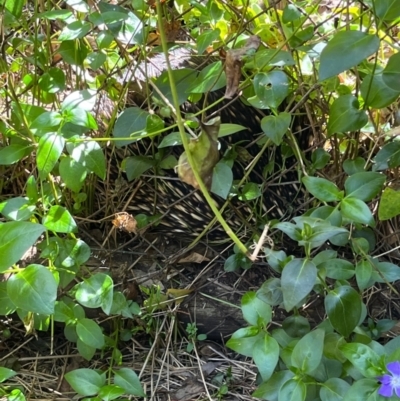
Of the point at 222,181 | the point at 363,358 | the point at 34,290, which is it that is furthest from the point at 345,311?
the point at 34,290

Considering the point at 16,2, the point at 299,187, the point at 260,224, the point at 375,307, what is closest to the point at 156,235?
the point at 260,224

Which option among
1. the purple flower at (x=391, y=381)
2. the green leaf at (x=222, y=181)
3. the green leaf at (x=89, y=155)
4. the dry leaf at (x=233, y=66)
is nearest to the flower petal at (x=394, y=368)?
the purple flower at (x=391, y=381)

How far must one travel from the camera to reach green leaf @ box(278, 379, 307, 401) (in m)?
0.90

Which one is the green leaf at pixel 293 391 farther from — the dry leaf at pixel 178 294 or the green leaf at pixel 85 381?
the dry leaf at pixel 178 294

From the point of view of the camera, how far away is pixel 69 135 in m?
1.02

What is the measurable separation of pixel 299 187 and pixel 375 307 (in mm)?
381

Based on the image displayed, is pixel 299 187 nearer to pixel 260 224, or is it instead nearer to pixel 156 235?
pixel 260 224

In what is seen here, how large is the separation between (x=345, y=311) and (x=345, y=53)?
0.46 m

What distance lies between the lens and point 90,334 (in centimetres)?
109

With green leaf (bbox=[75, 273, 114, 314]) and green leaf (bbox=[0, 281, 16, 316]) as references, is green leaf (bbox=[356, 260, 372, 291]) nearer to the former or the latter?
green leaf (bbox=[75, 273, 114, 314])

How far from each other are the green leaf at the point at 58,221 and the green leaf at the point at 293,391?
0.49 m

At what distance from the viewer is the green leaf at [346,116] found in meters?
0.98

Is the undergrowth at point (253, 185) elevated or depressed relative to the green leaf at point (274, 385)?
elevated

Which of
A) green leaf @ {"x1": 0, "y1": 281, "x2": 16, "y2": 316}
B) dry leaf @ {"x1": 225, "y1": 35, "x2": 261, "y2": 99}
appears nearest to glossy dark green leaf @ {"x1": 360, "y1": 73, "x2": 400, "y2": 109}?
dry leaf @ {"x1": 225, "y1": 35, "x2": 261, "y2": 99}
